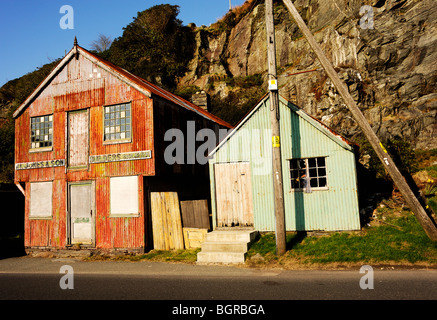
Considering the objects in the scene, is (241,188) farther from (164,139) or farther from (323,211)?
(164,139)

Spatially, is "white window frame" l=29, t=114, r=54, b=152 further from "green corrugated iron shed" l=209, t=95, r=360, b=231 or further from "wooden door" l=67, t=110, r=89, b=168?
"green corrugated iron shed" l=209, t=95, r=360, b=231

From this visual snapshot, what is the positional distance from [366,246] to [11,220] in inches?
705

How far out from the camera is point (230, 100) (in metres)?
35.9

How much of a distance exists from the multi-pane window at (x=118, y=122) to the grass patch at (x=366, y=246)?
A: 7.31 m

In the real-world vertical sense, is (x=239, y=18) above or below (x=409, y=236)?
above

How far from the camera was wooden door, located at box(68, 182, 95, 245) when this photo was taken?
12.9 metres

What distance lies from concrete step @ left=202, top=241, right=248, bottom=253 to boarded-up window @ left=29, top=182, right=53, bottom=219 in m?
8.02

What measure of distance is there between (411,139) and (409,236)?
13.6m

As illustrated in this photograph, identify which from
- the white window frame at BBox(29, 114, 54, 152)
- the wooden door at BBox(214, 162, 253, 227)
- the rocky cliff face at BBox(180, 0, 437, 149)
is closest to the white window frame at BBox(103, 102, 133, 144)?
the white window frame at BBox(29, 114, 54, 152)

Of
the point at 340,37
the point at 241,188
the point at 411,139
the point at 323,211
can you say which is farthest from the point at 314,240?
the point at 340,37

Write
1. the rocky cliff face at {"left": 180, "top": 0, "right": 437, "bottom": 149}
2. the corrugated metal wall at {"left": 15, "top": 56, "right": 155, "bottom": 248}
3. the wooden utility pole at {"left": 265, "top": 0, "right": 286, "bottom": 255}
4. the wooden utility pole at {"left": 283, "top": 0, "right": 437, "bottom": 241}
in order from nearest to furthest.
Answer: the wooden utility pole at {"left": 283, "top": 0, "right": 437, "bottom": 241} → the wooden utility pole at {"left": 265, "top": 0, "right": 286, "bottom": 255} → the corrugated metal wall at {"left": 15, "top": 56, "right": 155, "bottom": 248} → the rocky cliff face at {"left": 180, "top": 0, "right": 437, "bottom": 149}

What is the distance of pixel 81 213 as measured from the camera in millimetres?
13125

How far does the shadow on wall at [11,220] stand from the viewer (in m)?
14.7
